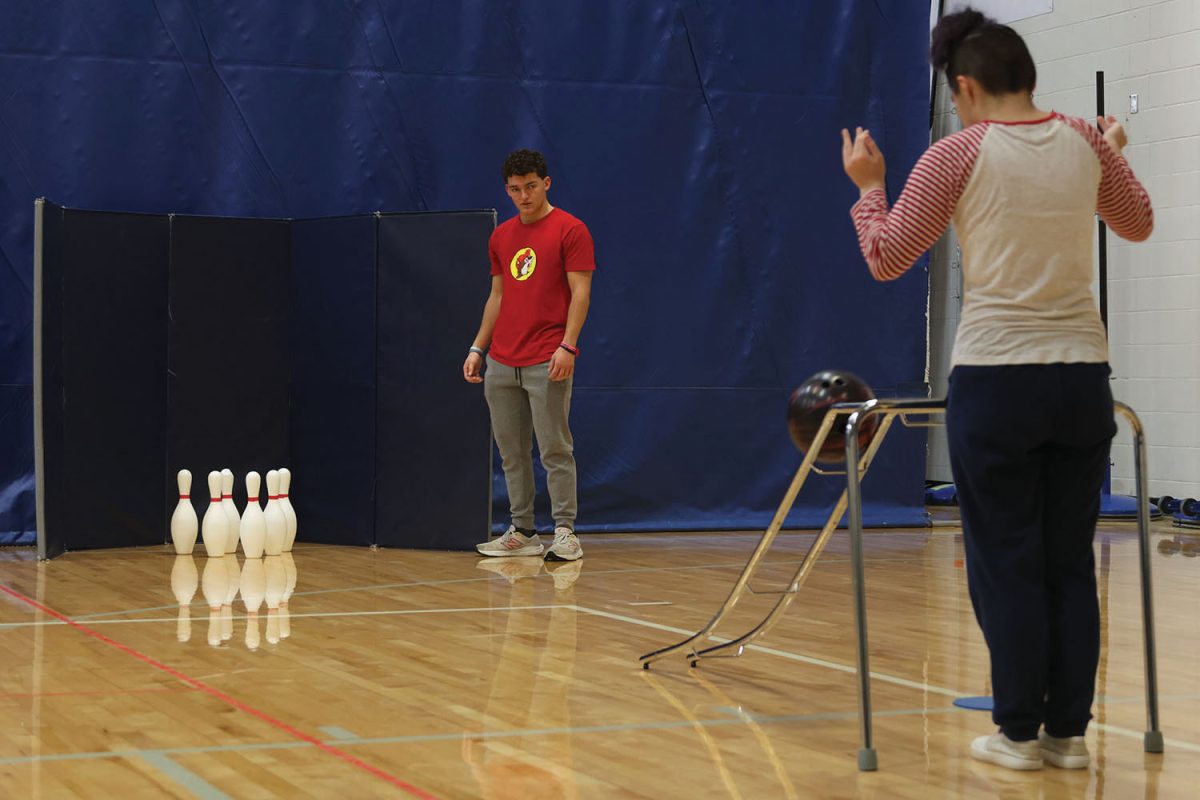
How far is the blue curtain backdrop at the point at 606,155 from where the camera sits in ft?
20.2

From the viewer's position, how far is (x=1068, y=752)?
2.50 m

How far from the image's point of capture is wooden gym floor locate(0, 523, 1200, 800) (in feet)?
7.93

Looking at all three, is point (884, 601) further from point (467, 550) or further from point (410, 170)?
point (410, 170)

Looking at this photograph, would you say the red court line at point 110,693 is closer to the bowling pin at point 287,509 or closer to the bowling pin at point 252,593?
the bowling pin at point 252,593

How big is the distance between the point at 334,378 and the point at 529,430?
0.96 metres

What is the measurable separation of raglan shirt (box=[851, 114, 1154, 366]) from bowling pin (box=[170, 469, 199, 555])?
383 centimetres

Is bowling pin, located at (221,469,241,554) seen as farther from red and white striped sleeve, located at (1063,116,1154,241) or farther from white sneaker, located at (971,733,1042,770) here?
red and white striped sleeve, located at (1063,116,1154,241)

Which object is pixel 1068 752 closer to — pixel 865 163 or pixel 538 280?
pixel 865 163

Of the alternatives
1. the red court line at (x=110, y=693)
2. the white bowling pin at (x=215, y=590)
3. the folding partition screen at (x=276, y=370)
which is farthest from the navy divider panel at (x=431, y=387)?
the red court line at (x=110, y=693)

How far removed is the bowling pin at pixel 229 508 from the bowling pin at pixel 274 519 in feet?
0.38

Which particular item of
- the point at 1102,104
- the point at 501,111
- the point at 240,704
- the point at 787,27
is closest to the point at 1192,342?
the point at 1102,104

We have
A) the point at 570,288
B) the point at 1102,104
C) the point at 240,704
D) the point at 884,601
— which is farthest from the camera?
the point at 1102,104

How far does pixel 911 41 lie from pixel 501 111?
2171 millimetres

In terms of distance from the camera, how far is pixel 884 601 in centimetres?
463
